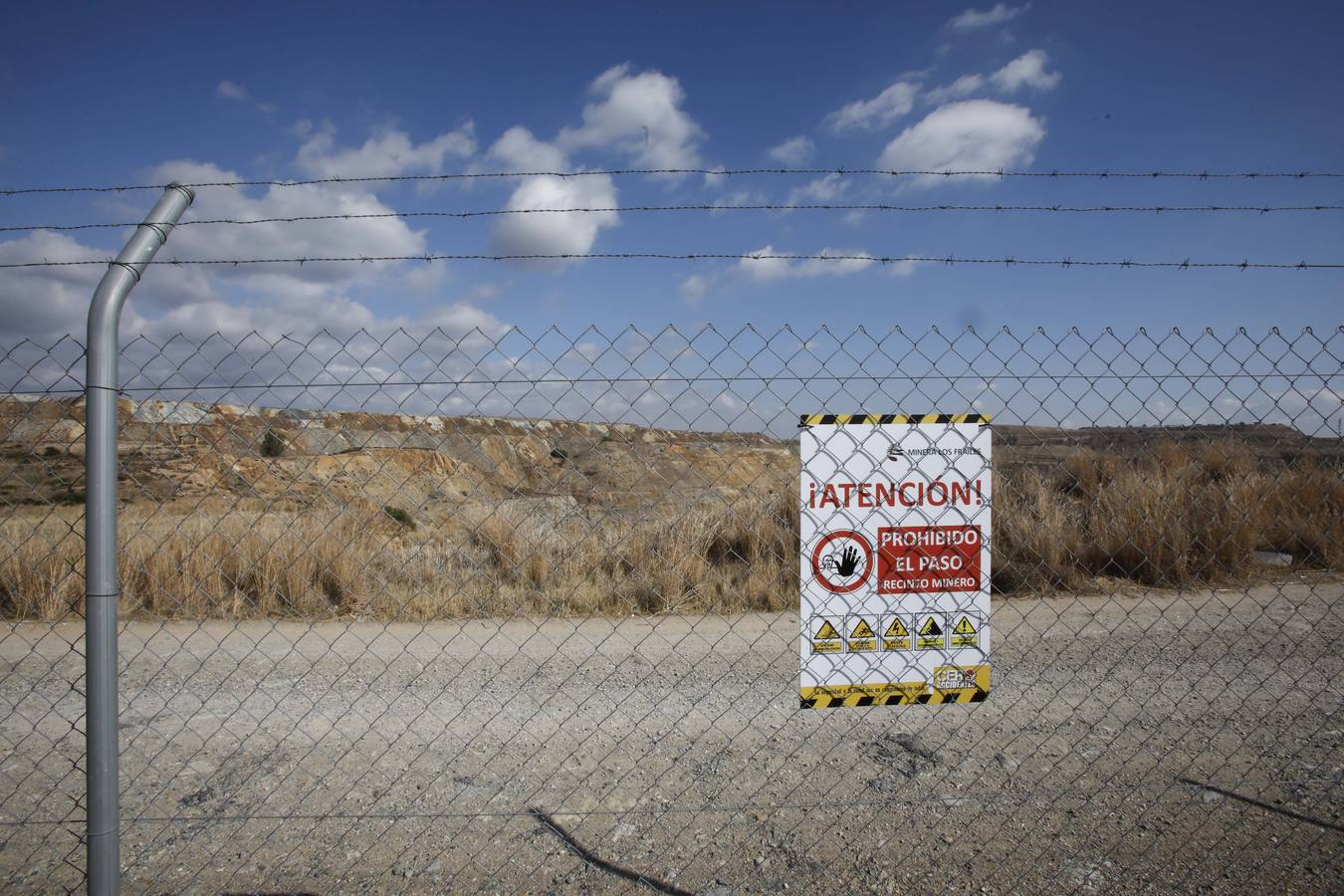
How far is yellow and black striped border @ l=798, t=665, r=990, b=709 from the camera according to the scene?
2.51m

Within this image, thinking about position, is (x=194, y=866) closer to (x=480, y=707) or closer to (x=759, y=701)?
(x=480, y=707)

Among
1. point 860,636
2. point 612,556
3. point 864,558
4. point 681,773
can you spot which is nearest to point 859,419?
point 864,558

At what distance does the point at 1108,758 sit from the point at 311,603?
6701 mm

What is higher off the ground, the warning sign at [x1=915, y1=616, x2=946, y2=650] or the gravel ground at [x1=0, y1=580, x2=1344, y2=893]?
the warning sign at [x1=915, y1=616, x2=946, y2=650]

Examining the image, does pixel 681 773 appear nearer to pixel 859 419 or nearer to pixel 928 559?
pixel 928 559

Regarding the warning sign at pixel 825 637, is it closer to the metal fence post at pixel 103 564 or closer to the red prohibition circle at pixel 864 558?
the red prohibition circle at pixel 864 558

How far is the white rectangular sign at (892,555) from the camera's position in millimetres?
2445

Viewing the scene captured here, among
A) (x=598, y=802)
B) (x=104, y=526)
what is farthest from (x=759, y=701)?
(x=104, y=526)

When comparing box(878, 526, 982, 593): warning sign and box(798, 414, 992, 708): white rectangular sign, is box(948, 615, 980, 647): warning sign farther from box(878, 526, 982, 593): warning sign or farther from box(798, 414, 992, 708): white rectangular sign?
box(878, 526, 982, 593): warning sign

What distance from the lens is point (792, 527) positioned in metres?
9.05

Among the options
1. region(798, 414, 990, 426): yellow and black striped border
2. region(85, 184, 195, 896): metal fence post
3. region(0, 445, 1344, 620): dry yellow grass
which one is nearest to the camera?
region(85, 184, 195, 896): metal fence post

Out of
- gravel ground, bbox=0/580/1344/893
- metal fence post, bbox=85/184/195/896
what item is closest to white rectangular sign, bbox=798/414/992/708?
gravel ground, bbox=0/580/1344/893

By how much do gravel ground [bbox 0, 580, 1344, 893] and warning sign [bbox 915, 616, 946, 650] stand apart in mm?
947

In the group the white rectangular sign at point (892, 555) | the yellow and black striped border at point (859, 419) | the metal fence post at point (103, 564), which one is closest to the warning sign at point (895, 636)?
the white rectangular sign at point (892, 555)
